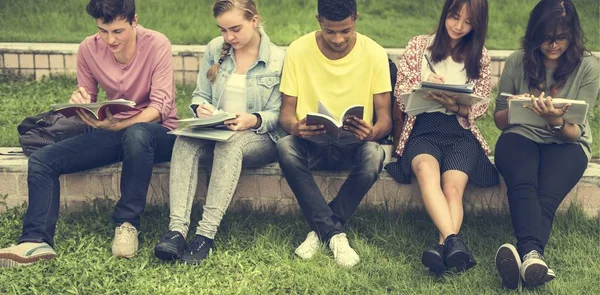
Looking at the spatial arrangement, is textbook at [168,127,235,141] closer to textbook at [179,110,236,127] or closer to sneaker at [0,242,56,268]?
textbook at [179,110,236,127]

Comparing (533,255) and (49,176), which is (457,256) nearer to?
(533,255)

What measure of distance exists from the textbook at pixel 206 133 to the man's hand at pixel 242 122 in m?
0.03

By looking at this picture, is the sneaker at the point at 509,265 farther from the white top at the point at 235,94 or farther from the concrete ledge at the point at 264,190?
the white top at the point at 235,94

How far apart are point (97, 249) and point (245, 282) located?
85cm

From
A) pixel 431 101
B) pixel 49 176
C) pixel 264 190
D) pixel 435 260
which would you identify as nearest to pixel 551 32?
pixel 431 101

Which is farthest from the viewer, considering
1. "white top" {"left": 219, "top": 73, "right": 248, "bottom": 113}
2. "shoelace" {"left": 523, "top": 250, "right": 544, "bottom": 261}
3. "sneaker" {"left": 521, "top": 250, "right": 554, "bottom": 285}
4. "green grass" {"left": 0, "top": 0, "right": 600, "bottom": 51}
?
"green grass" {"left": 0, "top": 0, "right": 600, "bottom": 51}

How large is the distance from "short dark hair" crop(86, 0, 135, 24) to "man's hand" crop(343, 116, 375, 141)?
131 centimetres

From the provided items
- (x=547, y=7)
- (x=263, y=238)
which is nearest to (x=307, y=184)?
(x=263, y=238)

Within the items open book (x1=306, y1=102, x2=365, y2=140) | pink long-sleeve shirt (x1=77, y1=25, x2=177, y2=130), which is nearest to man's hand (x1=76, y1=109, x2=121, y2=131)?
pink long-sleeve shirt (x1=77, y1=25, x2=177, y2=130)

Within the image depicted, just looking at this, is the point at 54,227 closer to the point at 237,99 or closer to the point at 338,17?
the point at 237,99

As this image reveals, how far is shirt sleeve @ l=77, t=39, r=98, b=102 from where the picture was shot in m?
4.88

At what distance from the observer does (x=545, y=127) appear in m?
4.59

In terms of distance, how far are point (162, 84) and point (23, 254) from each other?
3.80ft

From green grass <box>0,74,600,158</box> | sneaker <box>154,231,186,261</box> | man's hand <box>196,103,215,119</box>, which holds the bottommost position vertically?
green grass <box>0,74,600,158</box>
